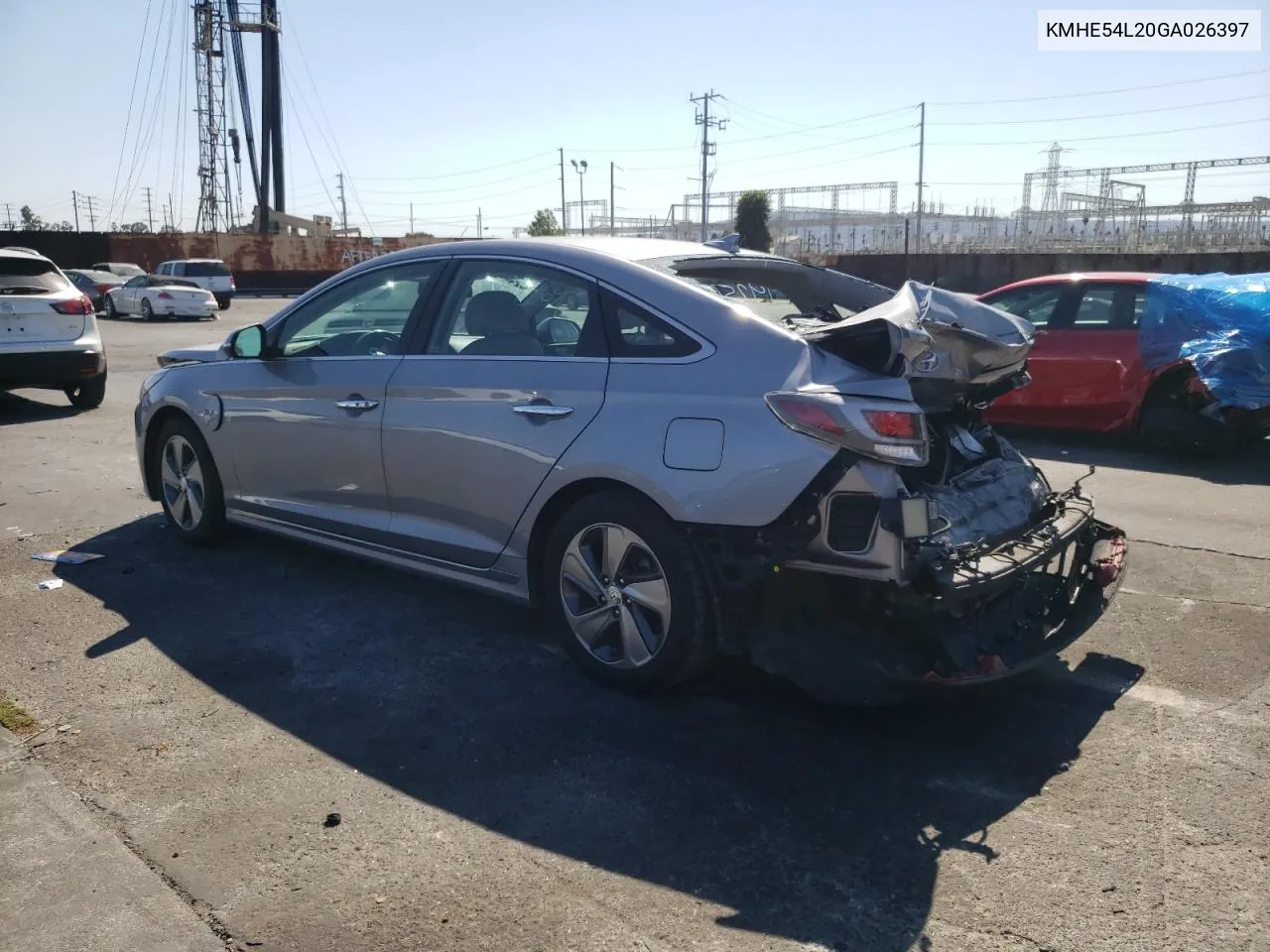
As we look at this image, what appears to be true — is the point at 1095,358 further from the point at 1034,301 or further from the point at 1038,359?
the point at 1034,301

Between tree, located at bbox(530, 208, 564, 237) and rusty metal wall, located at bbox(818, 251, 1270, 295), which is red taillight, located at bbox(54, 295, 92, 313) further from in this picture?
tree, located at bbox(530, 208, 564, 237)

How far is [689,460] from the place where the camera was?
3.68m

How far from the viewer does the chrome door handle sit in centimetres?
406

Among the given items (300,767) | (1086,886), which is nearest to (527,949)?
(300,767)

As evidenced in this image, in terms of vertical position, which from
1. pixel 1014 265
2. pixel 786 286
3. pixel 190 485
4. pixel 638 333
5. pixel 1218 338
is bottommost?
pixel 190 485

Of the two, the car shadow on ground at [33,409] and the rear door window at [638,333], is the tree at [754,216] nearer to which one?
the car shadow on ground at [33,409]

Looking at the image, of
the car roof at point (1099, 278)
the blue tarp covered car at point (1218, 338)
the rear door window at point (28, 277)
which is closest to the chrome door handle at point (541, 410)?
the blue tarp covered car at point (1218, 338)

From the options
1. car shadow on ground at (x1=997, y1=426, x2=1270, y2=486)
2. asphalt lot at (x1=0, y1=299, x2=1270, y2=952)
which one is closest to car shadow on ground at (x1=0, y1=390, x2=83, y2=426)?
asphalt lot at (x1=0, y1=299, x2=1270, y2=952)

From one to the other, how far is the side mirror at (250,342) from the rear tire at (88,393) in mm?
7122

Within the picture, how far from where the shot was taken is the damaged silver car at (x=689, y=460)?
137 inches

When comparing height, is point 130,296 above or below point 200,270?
below

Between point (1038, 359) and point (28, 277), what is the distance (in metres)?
10.1

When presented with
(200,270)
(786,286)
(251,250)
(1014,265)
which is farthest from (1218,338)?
(251,250)

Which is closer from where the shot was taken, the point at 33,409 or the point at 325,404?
the point at 325,404
